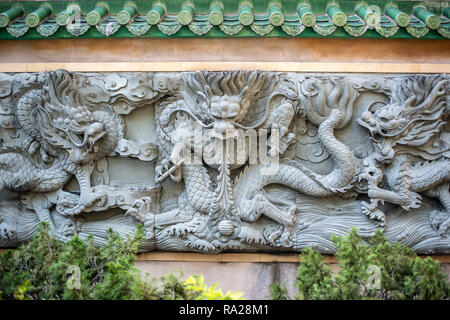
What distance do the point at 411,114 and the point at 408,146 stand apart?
1.10ft

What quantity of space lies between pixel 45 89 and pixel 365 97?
3.34 m

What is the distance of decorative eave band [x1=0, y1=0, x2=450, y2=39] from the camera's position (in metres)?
6.22

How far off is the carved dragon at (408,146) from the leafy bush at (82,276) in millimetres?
2230

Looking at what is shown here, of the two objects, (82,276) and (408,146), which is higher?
(408,146)

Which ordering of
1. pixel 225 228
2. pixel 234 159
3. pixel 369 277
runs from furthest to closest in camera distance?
pixel 234 159 < pixel 225 228 < pixel 369 277

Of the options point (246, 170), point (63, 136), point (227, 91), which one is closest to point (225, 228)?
point (246, 170)

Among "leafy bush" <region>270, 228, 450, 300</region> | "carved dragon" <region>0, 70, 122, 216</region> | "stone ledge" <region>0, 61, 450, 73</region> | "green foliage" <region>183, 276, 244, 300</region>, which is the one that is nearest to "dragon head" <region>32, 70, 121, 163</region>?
"carved dragon" <region>0, 70, 122, 216</region>

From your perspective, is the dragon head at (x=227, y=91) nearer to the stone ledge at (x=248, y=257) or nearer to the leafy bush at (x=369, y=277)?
the stone ledge at (x=248, y=257)

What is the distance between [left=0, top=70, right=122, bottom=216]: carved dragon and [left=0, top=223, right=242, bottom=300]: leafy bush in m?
1.07

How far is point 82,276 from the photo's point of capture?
15.9 feet

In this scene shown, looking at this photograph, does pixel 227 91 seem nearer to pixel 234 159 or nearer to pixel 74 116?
pixel 234 159

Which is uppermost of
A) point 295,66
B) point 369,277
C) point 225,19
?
point 225,19
